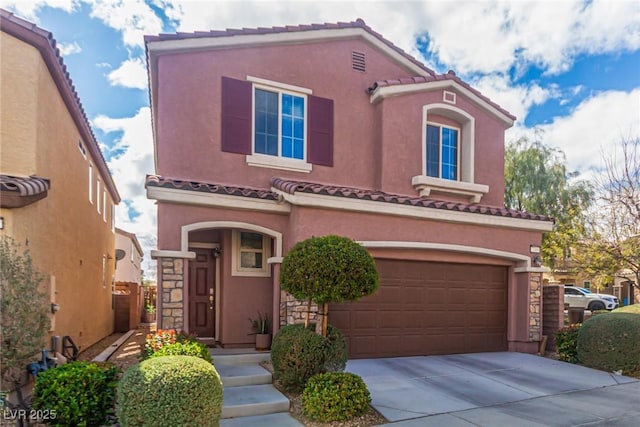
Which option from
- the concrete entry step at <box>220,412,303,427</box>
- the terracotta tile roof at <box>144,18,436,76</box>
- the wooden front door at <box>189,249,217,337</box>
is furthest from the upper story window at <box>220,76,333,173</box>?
the concrete entry step at <box>220,412,303,427</box>

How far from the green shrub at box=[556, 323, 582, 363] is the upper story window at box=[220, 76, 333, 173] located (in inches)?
280

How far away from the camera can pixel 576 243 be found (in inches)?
658

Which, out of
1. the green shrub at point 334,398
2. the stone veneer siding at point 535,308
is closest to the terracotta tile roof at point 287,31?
the stone veneer siding at point 535,308

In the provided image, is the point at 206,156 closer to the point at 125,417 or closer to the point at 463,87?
the point at 125,417

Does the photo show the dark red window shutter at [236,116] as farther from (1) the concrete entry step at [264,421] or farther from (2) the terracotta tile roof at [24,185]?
(1) the concrete entry step at [264,421]

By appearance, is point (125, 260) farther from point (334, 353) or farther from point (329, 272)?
point (329, 272)

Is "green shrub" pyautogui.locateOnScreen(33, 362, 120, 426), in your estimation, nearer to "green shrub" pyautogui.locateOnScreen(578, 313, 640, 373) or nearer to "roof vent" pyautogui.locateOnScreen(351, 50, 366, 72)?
"roof vent" pyautogui.locateOnScreen(351, 50, 366, 72)

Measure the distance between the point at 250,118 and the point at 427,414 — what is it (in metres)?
7.04

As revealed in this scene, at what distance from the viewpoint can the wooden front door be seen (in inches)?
372

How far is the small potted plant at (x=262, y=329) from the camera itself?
8508 millimetres

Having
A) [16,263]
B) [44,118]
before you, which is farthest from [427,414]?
[44,118]

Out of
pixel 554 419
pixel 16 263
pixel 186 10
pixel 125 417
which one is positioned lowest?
pixel 554 419

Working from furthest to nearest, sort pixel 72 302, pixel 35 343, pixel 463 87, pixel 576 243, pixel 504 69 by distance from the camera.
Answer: pixel 576 243 < pixel 504 69 < pixel 463 87 < pixel 72 302 < pixel 35 343

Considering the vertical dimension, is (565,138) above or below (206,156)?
above
